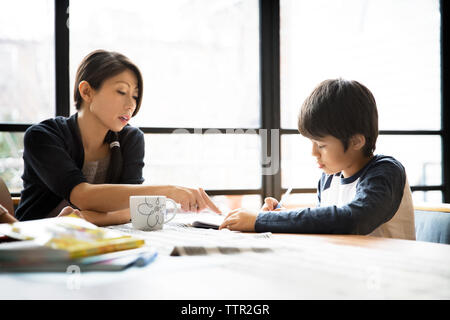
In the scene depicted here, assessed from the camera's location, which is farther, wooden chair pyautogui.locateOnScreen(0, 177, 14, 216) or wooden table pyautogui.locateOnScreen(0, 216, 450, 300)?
wooden chair pyautogui.locateOnScreen(0, 177, 14, 216)

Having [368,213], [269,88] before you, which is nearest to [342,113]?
[368,213]

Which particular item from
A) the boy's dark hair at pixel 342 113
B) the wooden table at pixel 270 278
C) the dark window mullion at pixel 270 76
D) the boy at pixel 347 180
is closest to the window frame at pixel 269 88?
the dark window mullion at pixel 270 76

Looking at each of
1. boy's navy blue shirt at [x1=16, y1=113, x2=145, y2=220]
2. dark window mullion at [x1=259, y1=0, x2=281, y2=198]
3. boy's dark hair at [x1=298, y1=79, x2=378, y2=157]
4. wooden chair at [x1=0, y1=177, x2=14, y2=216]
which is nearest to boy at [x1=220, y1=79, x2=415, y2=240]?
boy's dark hair at [x1=298, y1=79, x2=378, y2=157]

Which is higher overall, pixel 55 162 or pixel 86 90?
pixel 86 90

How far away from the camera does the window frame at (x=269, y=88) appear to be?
8.89 feet

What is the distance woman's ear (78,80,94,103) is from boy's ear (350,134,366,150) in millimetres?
908

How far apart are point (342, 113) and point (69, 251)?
2.92 feet

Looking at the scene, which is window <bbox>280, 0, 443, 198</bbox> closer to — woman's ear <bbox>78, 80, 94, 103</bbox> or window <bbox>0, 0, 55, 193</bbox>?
window <bbox>0, 0, 55, 193</bbox>

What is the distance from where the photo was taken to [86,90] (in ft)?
5.34

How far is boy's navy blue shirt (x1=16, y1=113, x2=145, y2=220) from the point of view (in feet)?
4.57

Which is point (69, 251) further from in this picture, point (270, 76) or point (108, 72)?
point (270, 76)

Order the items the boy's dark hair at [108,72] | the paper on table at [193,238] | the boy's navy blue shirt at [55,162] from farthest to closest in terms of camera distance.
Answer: the boy's dark hair at [108,72], the boy's navy blue shirt at [55,162], the paper on table at [193,238]

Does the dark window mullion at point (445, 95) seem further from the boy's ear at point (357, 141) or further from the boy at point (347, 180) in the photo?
the boy's ear at point (357, 141)
